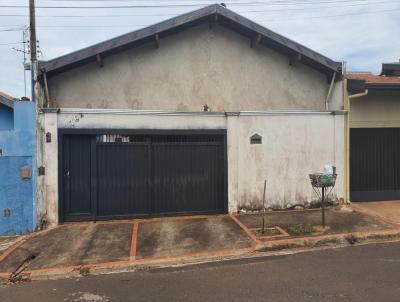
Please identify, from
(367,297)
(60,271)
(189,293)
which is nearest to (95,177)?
(60,271)

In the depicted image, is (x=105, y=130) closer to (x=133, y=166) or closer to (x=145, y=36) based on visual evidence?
(x=133, y=166)

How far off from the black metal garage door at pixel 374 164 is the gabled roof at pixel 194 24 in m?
2.43

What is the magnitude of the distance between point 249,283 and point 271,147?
17.4 feet

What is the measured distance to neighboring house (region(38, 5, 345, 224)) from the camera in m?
9.47

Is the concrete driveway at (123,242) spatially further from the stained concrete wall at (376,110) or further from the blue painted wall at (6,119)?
the stained concrete wall at (376,110)

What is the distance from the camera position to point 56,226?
9188 millimetres

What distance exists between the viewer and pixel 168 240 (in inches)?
313

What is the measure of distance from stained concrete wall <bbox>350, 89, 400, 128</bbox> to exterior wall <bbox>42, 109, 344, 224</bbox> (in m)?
0.99

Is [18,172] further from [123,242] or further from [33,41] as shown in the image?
[33,41]

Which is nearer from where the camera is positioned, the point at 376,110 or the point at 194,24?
the point at 194,24

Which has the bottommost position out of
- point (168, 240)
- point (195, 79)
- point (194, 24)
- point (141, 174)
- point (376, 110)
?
point (168, 240)

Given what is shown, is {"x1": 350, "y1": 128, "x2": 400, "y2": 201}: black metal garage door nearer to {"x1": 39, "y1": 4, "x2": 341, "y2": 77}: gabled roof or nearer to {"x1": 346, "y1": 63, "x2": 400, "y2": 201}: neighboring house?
{"x1": 346, "y1": 63, "x2": 400, "y2": 201}: neighboring house

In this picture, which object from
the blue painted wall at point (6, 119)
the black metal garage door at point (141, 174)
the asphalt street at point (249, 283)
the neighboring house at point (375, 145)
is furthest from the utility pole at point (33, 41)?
the neighboring house at point (375, 145)

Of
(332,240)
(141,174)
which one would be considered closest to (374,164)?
(332,240)
